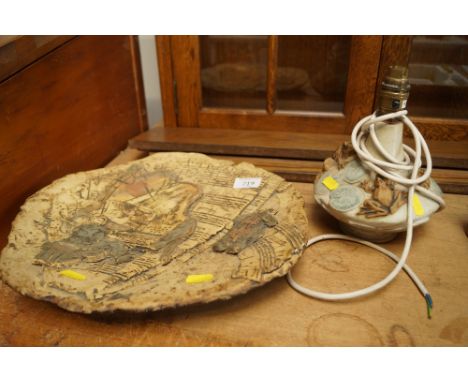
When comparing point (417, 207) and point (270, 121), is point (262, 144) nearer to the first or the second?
point (270, 121)

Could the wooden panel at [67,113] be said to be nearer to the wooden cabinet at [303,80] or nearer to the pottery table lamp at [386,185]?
the wooden cabinet at [303,80]

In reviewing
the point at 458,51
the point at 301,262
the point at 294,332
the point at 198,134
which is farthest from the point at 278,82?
the point at 294,332

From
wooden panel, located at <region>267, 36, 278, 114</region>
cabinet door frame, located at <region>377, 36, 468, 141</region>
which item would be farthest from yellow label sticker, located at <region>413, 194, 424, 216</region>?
wooden panel, located at <region>267, 36, 278, 114</region>

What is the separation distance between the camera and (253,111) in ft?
4.43

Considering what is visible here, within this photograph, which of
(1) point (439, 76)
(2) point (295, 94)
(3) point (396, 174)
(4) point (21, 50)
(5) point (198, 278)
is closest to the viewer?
(5) point (198, 278)

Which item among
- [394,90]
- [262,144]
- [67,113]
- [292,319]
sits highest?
[394,90]

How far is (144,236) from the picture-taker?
951 mm

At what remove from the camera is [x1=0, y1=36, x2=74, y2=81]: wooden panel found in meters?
0.95

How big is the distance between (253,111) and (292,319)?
0.73 m

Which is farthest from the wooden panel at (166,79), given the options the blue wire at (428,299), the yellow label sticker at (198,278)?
the blue wire at (428,299)

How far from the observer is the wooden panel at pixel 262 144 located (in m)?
1.21

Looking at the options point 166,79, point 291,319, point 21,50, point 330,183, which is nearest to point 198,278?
point 291,319

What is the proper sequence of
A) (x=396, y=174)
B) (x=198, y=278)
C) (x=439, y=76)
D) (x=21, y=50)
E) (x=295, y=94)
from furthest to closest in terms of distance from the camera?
(x=295, y=94)
(x=439, y=76)
(x=21, y=50)
(x=396, y=174)
(x=198, y=278)

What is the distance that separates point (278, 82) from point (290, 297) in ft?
2.27
